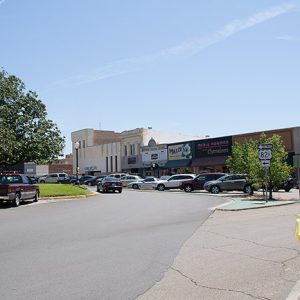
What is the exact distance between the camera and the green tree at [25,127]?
3841 centimetres

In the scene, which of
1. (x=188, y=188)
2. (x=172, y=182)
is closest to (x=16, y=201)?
(x=188, y=188)

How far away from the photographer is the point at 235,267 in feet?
27.9

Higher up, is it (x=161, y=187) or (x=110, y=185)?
(x=110, y=185)

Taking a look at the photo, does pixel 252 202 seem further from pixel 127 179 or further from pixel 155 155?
pixel 155 155

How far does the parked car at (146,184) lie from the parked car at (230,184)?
11.0m

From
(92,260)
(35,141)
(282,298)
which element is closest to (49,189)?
(35,141)

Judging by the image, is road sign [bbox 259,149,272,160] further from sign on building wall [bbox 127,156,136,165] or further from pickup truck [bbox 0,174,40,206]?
sign on building wall [bbox 127,156,136,165]

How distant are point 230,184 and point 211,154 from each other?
24.5 metres

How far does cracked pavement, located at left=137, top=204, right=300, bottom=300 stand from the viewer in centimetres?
679

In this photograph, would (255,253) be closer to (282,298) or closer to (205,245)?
(205,245)

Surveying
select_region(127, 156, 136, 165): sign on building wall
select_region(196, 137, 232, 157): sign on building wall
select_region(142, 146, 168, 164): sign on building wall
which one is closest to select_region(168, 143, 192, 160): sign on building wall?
select_region(142, 146, 168, 164): sign on building wall

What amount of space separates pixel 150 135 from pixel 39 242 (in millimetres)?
65512

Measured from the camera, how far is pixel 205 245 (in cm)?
1117

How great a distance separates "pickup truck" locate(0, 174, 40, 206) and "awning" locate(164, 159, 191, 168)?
38.0 meters
